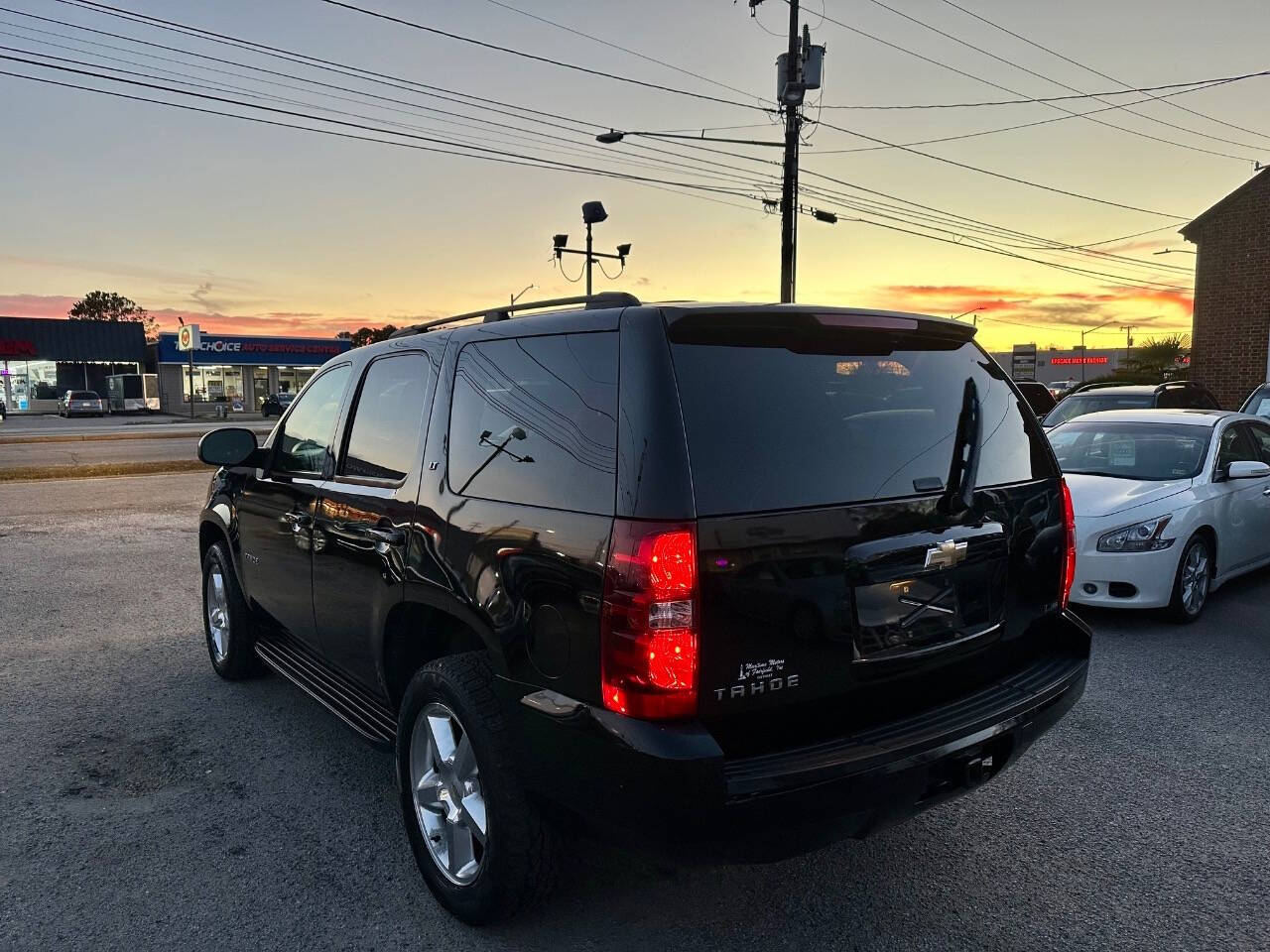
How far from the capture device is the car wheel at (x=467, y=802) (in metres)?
2.60

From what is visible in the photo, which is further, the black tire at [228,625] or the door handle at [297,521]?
the black tire at [228,625]

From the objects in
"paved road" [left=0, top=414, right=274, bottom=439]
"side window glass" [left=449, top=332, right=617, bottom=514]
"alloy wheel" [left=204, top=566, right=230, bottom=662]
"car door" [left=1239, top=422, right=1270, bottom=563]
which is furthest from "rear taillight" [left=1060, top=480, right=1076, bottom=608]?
"paved road" [left=0, top=414, right=274, bottom=439]

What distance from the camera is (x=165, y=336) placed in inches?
2530

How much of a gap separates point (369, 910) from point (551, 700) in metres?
1.14

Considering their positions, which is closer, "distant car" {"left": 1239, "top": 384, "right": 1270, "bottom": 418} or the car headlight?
the car headlight

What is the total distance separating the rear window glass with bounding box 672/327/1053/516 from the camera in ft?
7.84

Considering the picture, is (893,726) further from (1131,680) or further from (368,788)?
(1131,680)

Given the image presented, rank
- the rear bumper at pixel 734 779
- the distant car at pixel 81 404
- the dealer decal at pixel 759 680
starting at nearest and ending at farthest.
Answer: the rear bumper at pixel 734 779 < the dealer decal at pixel 759 680 < the distant car at pixel 81 404

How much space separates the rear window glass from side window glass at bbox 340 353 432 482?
1241mm

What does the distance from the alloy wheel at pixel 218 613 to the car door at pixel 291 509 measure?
0.48 metres

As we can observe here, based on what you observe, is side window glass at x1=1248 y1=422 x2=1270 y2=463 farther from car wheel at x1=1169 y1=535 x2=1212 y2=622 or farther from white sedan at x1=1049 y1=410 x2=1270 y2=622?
car wheel at x1=1169 y1=535 x2=1212 y2=622

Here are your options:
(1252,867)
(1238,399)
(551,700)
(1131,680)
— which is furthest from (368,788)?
(1238,399)

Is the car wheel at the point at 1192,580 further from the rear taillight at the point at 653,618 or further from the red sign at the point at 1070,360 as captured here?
the red sign at the point at 1070,360

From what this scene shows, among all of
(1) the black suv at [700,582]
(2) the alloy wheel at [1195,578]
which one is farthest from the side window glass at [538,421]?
(2) the alloy wheel at [1195,578]
